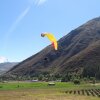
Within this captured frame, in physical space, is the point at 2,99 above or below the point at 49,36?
below

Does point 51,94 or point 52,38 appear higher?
point 52,38

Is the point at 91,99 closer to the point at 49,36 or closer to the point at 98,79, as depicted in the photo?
the point at 49,36

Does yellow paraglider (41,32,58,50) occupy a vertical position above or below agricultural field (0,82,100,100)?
above

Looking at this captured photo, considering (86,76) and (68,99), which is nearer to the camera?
(68,99)

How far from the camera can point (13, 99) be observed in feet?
190

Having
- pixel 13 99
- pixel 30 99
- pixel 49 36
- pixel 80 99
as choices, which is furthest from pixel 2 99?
pixel 49 36

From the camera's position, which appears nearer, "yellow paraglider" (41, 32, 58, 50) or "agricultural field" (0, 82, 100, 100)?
"yellow paraglider" (41, 32, 58, 50)

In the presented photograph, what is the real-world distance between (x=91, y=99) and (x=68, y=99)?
4223mm

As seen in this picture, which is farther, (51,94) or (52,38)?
(51,94)

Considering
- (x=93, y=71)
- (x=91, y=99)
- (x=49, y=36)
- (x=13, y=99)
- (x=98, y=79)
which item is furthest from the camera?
(x=93, y=71)

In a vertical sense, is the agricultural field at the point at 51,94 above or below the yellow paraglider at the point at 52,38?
below

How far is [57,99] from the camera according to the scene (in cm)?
5619

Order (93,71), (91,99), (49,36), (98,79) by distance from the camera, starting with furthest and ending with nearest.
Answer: (93,71) → (98,79) → (91,99) → (49,36)

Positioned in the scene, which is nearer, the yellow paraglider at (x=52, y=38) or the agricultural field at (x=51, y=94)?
the yellow paraglider at (x=52, y=38)
